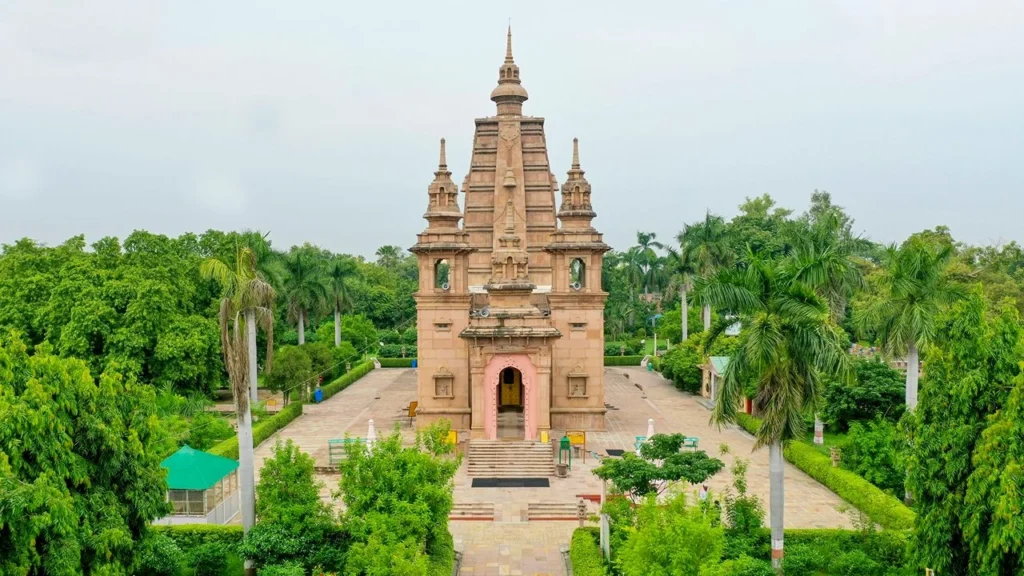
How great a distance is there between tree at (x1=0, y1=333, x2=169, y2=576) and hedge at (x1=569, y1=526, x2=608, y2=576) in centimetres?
1003

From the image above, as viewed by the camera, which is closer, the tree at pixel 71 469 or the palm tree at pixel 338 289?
the tree at pixel 71 469

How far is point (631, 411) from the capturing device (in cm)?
4372

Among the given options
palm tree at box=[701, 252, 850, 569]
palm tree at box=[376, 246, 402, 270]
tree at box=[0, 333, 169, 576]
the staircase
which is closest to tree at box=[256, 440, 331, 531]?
tree at box=[0, 333, 169, 576]

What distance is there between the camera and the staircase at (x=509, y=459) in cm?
3070

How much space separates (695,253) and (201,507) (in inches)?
1653

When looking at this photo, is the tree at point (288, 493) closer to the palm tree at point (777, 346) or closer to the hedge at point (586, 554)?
the hedge at point (586, 554)

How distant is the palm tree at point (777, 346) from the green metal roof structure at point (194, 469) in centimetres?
1547

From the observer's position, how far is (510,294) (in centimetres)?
3412

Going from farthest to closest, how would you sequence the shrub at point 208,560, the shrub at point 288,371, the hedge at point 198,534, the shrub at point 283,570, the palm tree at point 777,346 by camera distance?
the shrub at point 288,371, the hedge at point 198,534, the shrub at point 208,560, the shrub at point 283,570, the palm tree at point 777,346

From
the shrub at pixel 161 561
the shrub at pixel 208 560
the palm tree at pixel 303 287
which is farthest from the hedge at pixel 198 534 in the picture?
the palm tree at pixel 303 287

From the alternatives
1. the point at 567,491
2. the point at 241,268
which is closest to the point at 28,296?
the point at 241,268

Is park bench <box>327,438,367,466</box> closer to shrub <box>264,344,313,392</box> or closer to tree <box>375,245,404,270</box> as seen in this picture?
shrub <box>264,344,313,392</box>

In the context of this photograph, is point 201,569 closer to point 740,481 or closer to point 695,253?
point 740,481

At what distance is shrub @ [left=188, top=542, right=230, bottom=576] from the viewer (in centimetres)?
1998
